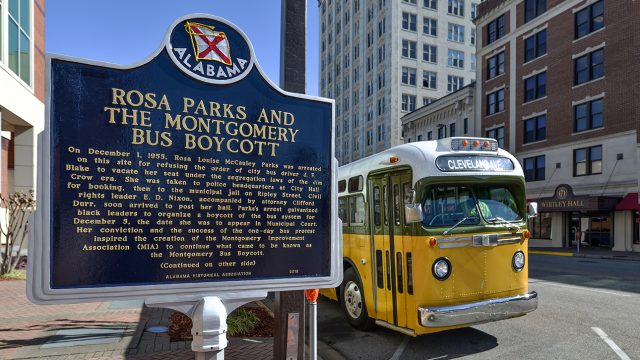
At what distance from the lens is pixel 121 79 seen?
297 cm

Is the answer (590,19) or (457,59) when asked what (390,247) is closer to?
(590,19)

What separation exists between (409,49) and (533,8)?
65.9ft

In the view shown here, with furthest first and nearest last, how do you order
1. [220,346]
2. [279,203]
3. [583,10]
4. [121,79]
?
1. [583,10]
2. [279,203]
3. [220,346]
4. [121,79]

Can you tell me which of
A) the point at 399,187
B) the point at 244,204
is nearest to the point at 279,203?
the point at 244,204

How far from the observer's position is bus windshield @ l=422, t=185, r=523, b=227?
5879 mm

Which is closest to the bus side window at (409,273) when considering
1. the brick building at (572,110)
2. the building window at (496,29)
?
the brick building at (572,110)

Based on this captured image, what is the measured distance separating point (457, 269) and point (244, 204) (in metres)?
3.61

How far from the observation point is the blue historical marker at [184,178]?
2785 millimetres

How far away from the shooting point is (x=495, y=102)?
113 feet

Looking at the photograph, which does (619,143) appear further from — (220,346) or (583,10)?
(220,346)

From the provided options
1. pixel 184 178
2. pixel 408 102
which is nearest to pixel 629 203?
pixel 184 178

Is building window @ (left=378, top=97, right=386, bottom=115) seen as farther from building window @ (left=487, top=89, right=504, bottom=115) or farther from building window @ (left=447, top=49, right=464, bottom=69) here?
building window @ (left=487, top=89, right=504, bottom=115)

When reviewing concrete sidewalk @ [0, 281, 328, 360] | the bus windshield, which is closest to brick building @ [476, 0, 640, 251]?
the bus windshield

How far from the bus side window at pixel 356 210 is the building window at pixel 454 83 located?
4887cm
